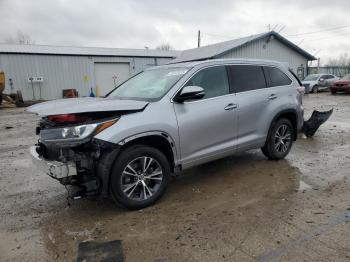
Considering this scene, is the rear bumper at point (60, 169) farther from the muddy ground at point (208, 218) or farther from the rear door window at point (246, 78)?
the rear door window at point (246, 78)

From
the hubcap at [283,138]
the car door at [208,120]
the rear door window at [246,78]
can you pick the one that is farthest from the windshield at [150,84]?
the hubcap at [283,138]

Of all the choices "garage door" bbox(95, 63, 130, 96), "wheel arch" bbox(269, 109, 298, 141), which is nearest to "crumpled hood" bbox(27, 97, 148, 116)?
"wheel arch" bbox(269, 109, 298, 141)

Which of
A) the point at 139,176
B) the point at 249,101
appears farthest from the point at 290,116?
the point at 139,176

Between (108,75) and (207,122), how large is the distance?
2468 cm

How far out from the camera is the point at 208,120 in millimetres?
4422

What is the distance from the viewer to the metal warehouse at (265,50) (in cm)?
2514

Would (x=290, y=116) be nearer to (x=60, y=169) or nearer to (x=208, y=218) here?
(x=208, y=218)

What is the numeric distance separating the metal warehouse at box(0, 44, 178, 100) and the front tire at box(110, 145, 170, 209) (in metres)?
23.4

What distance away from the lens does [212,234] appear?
334cm

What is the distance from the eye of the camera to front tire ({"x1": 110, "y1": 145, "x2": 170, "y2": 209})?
3672 millimetres

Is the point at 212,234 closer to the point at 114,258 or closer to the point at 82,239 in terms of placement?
the point at 114,258

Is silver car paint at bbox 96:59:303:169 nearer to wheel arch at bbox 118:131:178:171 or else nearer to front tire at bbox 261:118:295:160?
wheel arch at bbox 118:131:178:171

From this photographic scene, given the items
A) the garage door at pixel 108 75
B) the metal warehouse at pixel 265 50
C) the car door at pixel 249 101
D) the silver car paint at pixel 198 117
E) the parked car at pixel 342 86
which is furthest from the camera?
the garage door at pixel 108 75

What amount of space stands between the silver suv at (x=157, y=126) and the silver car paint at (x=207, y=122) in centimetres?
1
